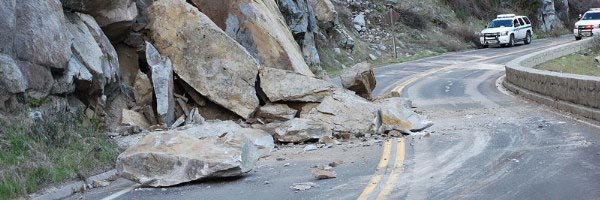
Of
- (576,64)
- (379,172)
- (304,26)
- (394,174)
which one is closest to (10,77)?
(379,172)

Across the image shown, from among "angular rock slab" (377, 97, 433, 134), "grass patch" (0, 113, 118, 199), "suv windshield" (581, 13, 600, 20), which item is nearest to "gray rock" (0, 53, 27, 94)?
"grass patch" (0, 113, 118, 199)

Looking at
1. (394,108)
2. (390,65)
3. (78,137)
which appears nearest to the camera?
(78,137)

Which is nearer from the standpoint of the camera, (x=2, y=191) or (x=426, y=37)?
(x=2, y=191)

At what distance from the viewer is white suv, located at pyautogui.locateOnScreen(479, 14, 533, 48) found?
42375 mm

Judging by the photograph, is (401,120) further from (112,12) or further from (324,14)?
(324,14)

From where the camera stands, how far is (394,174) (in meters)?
8.50

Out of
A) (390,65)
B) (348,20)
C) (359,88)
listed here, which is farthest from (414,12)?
(359,88)

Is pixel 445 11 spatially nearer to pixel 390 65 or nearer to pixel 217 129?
pixel 390 65

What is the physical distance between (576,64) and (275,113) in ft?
53.1

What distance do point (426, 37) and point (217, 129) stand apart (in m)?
35.2

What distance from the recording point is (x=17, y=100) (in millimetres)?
10719

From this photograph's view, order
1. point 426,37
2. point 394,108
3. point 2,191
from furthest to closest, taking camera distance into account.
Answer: point 426,37 → point 394,108 → point 2,191

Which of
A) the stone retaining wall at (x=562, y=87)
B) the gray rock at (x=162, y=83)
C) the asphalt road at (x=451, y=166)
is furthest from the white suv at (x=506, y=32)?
the gray rock at (x=162, y=83)

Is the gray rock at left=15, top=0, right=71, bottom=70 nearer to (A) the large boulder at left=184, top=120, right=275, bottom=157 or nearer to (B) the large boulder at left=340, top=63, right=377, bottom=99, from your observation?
(A) the large boulder at left=184, top=120, right=275, bottom=157
